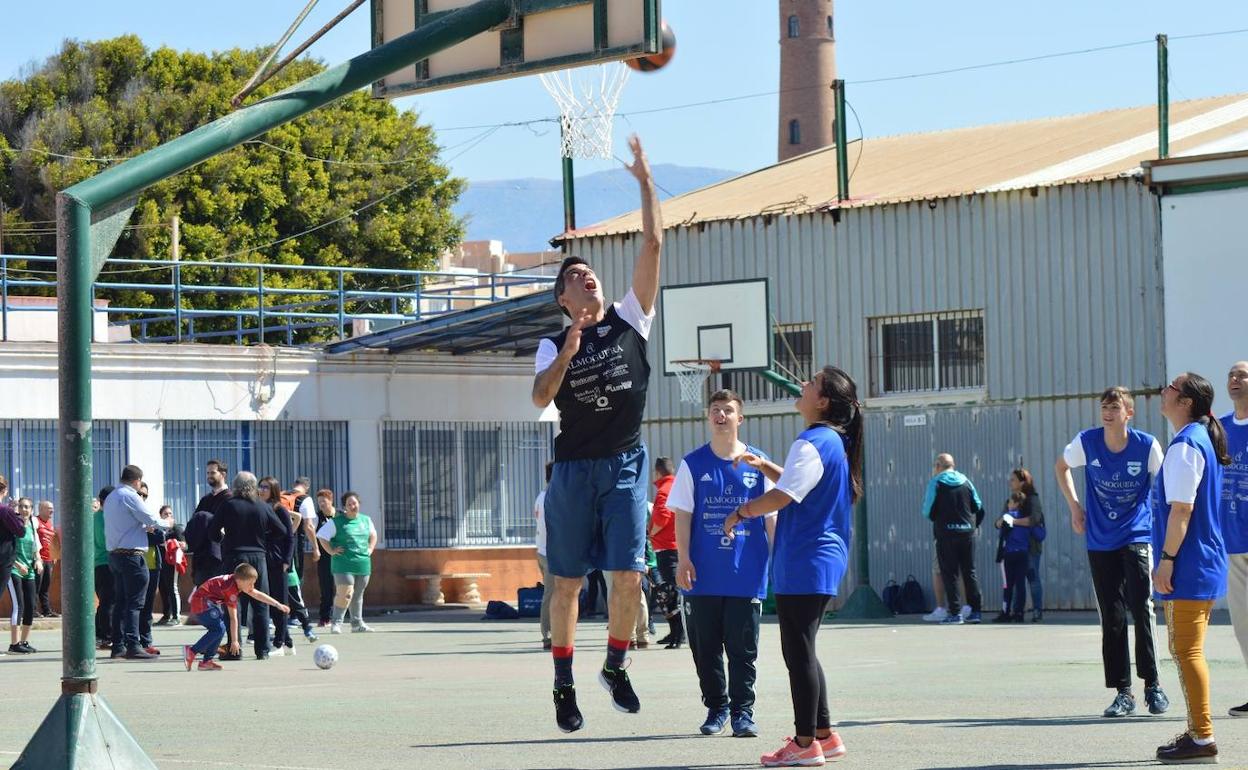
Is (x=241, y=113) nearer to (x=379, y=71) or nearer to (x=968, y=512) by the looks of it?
(x=379, y=71)

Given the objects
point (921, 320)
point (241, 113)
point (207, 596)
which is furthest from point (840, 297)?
point (241, 113)

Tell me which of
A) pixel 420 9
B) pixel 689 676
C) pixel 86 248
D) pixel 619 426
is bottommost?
pixel 689 676

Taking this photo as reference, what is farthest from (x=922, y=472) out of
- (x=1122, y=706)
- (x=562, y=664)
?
(x=562, y=664)

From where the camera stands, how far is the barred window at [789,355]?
28.8 meters

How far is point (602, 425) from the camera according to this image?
9.75 m

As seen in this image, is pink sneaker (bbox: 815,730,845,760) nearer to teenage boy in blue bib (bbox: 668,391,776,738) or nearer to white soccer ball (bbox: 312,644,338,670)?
teenage boy in blue bib (bbox: 668,391,776,738)

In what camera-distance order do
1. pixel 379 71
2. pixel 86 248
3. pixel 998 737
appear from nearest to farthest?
pixel 86 248
pixel 379 71
pixel 998 737

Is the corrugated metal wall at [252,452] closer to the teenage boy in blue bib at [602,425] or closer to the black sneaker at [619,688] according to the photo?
the black sneaker at [619,688]

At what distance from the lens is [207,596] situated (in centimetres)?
1923

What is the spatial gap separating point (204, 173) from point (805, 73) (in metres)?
32.9

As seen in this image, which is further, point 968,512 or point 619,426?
point 968,512

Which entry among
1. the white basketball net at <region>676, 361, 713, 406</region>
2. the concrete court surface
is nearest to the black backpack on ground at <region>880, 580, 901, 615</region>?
the white basketball net at <region>676, 361, 713, 406</region>

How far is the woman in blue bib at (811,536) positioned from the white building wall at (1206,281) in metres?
15.6

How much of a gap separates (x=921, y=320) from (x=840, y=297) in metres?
1.20
